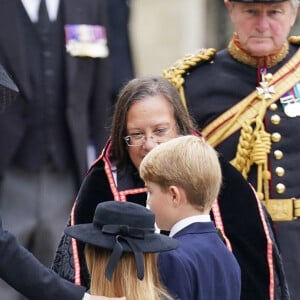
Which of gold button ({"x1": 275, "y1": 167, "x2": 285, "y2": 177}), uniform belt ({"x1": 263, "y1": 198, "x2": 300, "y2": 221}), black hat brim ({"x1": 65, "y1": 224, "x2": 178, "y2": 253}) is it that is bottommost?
uniform belt ({"x1": 263, "y1": 198, "x2": 300, "y2": 221})

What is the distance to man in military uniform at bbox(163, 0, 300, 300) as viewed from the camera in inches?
262

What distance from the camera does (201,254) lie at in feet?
17.8

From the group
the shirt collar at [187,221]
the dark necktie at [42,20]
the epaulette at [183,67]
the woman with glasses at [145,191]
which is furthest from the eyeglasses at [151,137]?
the dark necktie at [42,20]

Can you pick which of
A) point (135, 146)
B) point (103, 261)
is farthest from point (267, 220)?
point (103, 261)

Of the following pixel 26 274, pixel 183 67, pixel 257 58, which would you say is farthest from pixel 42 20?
pixel 26 274

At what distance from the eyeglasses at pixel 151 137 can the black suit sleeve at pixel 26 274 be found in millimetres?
881

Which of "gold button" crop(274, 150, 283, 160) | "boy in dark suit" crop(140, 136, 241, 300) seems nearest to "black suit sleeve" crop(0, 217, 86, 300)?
"boy in dark suit" crop(140, 136, 241, 300)

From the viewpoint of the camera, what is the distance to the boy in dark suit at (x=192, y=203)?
5.45m

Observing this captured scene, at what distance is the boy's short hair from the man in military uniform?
112cm

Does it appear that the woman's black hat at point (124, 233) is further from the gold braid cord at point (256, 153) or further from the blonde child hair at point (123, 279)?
the gold braid cord at point (256, 153)

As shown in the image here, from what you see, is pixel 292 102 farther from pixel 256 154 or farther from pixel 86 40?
pixel 86 40

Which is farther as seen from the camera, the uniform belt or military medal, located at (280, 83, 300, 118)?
military medal, located at (280, 83, 300, 118)

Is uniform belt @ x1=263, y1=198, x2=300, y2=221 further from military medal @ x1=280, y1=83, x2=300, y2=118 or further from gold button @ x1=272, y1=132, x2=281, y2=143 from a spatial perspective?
military medal @ x1=280, y1=83, x2=300, y2=118

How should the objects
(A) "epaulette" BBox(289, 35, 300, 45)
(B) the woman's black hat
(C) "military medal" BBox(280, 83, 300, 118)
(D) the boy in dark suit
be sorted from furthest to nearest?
(A) "epaulette" BBox(289, 35, 300, 45) → (C) "military medal" BBox(280, 83, 300, 118) → (D) the boy in dark suit → (B) the woman's black hat
